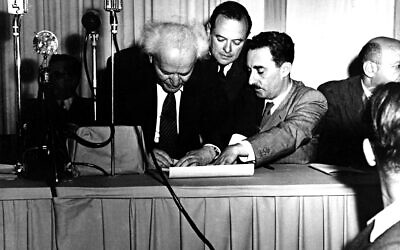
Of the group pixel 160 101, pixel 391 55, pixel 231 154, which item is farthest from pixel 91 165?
pixel 391 55

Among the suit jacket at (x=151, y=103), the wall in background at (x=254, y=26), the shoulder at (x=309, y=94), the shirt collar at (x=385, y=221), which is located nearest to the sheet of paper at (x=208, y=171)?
the suit jacket at (x=151, y=103)

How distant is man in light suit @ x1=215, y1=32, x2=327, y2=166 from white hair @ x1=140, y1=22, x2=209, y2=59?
1.67 feet

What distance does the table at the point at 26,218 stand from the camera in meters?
2.10

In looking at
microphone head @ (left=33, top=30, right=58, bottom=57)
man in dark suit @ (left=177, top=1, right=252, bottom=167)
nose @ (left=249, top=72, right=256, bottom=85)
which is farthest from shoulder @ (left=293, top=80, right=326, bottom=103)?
microphone head @ (left=33, top=30, right=58, bottom=57)

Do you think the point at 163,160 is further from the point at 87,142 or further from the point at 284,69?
the point at 284,69

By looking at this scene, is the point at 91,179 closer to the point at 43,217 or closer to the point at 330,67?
the point at 43,217

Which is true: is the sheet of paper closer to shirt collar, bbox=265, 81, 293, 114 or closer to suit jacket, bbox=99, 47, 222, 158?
suit jacket, bbox=99, 47, 222, 158

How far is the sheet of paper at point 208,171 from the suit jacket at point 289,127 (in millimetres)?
304

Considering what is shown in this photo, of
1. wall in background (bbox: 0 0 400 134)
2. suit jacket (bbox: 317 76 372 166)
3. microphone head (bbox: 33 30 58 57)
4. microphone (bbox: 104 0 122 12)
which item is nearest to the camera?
microphone (bbox: 104 0 122 12)

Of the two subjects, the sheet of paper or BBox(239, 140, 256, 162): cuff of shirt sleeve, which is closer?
the sheet of paper

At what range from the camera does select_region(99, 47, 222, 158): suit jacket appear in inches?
119

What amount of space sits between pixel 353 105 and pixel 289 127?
147cm

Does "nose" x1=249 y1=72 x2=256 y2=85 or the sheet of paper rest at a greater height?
"nose" x1=249 y1=72 x2=256 y2=85

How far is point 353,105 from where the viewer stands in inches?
160
